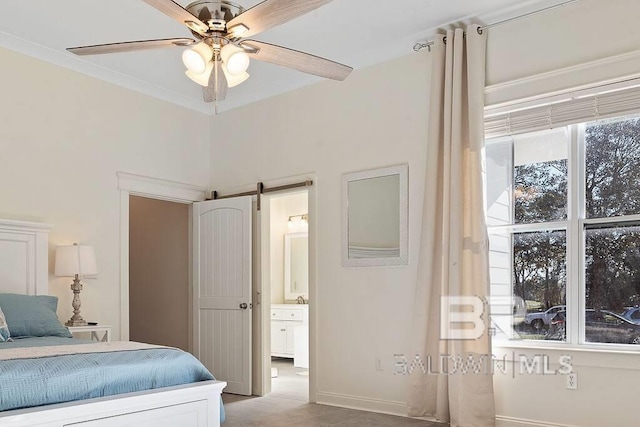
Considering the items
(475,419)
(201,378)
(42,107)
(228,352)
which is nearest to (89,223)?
(42,107)

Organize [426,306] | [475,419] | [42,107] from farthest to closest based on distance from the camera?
[42,107], [426,306], [475,419]

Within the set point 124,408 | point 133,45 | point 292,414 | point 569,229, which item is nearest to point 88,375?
point 124,408

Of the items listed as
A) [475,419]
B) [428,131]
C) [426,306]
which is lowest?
[475,419]

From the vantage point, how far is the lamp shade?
463cm

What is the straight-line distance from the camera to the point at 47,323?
4.04 metres

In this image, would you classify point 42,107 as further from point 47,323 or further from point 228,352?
point 228,352

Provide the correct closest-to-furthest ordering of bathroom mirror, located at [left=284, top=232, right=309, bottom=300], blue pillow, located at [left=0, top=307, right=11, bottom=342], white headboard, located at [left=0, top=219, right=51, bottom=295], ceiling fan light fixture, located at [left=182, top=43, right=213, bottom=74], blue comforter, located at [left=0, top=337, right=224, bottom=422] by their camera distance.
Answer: blue comforter, located at [left=0, top=337, right=224, bottom=422] → ceiling fan light fixture, located at [left=182, top=43, right=213, bottom=74] → blue pillow, located at [left=0, top=307, right=11, bottom=342] → white headboard, located at [left=0, top=219, right=51, bottom=295] → bathroom mirror, located at [left=284, top=232, right=309, bottom=300]

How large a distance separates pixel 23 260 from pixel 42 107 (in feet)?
4.10

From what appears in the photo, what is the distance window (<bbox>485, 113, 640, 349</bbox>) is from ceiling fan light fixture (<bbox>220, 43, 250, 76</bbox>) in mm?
2149

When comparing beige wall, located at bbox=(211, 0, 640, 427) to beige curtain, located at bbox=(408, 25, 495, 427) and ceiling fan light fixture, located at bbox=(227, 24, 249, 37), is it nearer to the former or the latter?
beige curtain, located at bbox=(408, 25, 495, 427)

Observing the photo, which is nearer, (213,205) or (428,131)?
(428,131)

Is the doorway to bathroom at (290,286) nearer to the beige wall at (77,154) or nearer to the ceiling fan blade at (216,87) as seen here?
the beige wall at (77,154)

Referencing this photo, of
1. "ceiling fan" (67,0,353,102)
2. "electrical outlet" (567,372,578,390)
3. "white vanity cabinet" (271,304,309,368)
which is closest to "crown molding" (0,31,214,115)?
"ceiling fan" (67,0,353,102)

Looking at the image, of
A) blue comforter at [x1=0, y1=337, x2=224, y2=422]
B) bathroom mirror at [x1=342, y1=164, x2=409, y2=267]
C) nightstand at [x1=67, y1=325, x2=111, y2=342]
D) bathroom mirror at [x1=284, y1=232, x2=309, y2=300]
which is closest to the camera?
blue comforter at [x1=0, y1=337, x2=224, y2=422]
